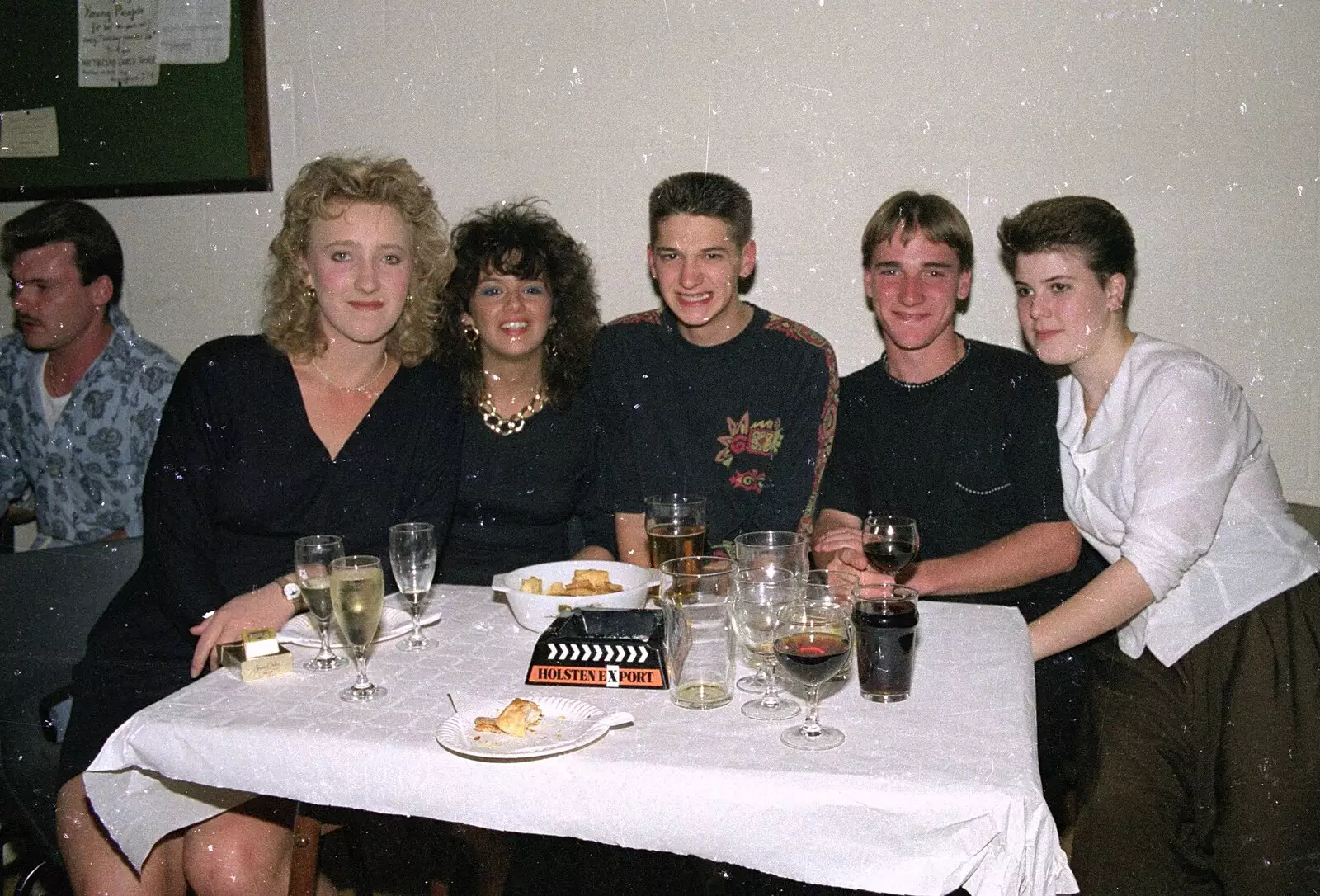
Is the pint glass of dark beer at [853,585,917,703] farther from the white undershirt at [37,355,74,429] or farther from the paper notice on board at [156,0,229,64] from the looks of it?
the paper notice on board at [156,0,229,64]

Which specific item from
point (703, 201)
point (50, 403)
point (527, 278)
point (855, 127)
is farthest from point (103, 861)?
point (855, 127)

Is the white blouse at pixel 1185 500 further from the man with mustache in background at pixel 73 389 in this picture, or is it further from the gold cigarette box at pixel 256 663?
the man with mustache in background at pixel 73 389

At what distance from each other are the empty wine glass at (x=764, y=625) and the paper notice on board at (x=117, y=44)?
3.12 metres

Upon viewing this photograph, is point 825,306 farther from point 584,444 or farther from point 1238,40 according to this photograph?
point 1238,40

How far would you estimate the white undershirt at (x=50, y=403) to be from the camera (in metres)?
3.10

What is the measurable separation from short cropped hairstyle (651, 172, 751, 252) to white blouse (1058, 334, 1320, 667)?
1.05 metres

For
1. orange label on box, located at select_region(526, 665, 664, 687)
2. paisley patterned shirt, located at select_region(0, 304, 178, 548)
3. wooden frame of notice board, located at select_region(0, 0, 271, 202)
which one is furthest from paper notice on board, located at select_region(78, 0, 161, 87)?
orange label on box, located at select_region(526, 665, 664, 687)

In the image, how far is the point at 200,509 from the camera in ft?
7.16

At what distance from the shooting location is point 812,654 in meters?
1.36

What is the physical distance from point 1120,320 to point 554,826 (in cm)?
163

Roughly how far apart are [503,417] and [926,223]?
1.11 metres

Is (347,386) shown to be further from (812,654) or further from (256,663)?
(812,654)

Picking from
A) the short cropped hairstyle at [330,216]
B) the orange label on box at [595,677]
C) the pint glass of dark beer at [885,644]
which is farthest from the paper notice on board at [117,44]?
the pint glass of dark beer at [885,644]

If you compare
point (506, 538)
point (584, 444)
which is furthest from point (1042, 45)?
point (506, 538)
